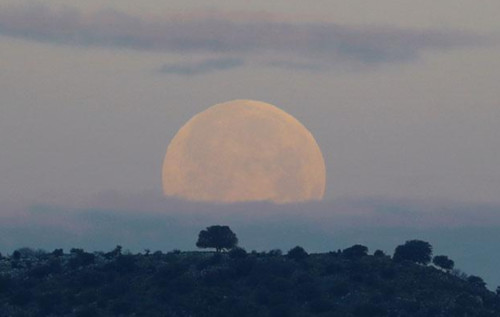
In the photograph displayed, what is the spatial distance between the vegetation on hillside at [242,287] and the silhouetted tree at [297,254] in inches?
5.4

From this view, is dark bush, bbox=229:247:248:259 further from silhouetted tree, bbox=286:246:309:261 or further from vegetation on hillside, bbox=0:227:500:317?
silhouetted tree, bbox=286:246:309:261

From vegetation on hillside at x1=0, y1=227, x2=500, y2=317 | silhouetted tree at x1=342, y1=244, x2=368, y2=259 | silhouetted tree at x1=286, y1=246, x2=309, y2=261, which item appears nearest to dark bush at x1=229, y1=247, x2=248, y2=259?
vegetation on hillside at x1=0, y1=227, x2=500, y2=317

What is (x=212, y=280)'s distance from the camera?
18338 cm

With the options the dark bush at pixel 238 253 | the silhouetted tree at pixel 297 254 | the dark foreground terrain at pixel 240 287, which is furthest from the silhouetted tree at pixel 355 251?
the dark bush at pixel 238 253

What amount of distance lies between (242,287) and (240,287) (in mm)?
283

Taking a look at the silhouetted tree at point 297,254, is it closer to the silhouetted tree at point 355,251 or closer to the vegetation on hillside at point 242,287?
the vegetation on hillside at point 242,287

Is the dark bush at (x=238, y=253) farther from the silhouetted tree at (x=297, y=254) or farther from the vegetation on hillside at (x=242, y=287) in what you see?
the silhouetted tree at (x=297, y=254)

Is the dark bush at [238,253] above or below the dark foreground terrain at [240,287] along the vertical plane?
above

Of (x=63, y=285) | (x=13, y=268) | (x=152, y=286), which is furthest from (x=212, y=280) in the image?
(x=13, y=268)

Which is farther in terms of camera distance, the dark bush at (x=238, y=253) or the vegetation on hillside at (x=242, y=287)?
the dark bush at (x=238, y=253)

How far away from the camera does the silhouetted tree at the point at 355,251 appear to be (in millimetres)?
196500

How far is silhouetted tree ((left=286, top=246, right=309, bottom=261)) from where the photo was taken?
195m

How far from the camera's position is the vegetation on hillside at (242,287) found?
174 m

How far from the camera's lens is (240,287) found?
182125 mm
